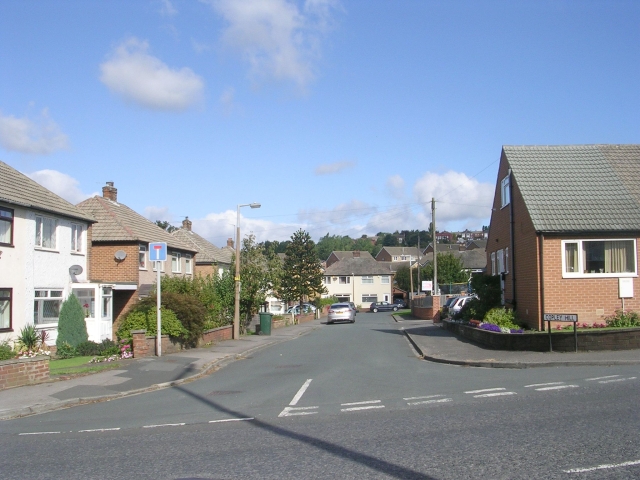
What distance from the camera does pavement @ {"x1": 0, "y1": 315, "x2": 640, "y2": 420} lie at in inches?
504

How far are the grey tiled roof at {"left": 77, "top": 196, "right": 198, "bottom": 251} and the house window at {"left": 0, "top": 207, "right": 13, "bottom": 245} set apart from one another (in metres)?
8.94

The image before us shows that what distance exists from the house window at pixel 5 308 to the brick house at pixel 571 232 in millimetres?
17428

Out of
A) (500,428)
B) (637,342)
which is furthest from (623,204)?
(500,428)

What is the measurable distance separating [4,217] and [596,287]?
766 inches

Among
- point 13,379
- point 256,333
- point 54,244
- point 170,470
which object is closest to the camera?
point 170,470

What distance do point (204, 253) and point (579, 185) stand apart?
103 feet

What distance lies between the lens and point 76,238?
26.5 meters

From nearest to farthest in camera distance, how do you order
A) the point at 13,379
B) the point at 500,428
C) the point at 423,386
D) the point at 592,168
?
1. the point at 500,428
2. the point at 423,386
3. the point at 13,379
4. the point at 592,168

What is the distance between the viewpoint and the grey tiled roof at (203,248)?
4675 cm

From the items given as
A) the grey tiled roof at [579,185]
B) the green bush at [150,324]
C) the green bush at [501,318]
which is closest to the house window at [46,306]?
the green bush at [150,324]

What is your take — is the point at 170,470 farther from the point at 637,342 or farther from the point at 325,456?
the point at 637,342

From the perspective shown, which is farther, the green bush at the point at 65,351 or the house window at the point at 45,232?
the house window at the point at 45,232

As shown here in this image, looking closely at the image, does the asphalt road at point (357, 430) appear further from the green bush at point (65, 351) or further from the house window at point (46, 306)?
the house window at point (46, 306)

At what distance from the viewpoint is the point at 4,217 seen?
21250 millimetres
